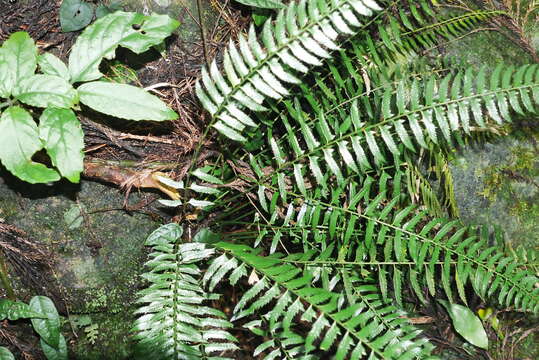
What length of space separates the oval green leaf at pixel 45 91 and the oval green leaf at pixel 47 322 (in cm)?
100

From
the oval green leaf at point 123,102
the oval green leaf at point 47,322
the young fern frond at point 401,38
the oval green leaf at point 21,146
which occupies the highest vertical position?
the young fern frond at point 401,38

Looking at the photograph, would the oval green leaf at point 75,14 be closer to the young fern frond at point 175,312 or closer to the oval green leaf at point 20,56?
the oval green leaf at point 20,56

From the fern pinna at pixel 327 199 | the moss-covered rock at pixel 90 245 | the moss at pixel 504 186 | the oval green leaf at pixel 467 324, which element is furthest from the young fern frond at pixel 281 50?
the oval green leaf at pixel 467 324

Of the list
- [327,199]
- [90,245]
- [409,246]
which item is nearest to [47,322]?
[90,245]

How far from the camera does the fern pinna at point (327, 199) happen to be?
6.30 feet

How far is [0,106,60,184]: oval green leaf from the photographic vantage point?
77.3 inches

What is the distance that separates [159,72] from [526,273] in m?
2.16

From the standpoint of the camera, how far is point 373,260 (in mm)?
2246

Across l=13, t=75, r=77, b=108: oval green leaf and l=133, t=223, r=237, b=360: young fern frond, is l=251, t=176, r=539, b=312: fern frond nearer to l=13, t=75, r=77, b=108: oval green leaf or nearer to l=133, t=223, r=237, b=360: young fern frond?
l=133, t=223, r=237, b=360: young fern frond

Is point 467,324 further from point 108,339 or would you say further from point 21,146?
point 21,146

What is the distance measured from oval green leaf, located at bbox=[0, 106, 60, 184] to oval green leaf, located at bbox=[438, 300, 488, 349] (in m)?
2.28

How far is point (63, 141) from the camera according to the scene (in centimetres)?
196

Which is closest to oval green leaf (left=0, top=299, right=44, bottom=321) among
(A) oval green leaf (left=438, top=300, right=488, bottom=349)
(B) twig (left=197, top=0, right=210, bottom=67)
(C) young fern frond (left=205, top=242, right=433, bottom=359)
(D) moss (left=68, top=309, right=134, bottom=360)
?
(D) moss (left=68, top=309, right=134, bottom=360)

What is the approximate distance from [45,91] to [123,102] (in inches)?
13.3
